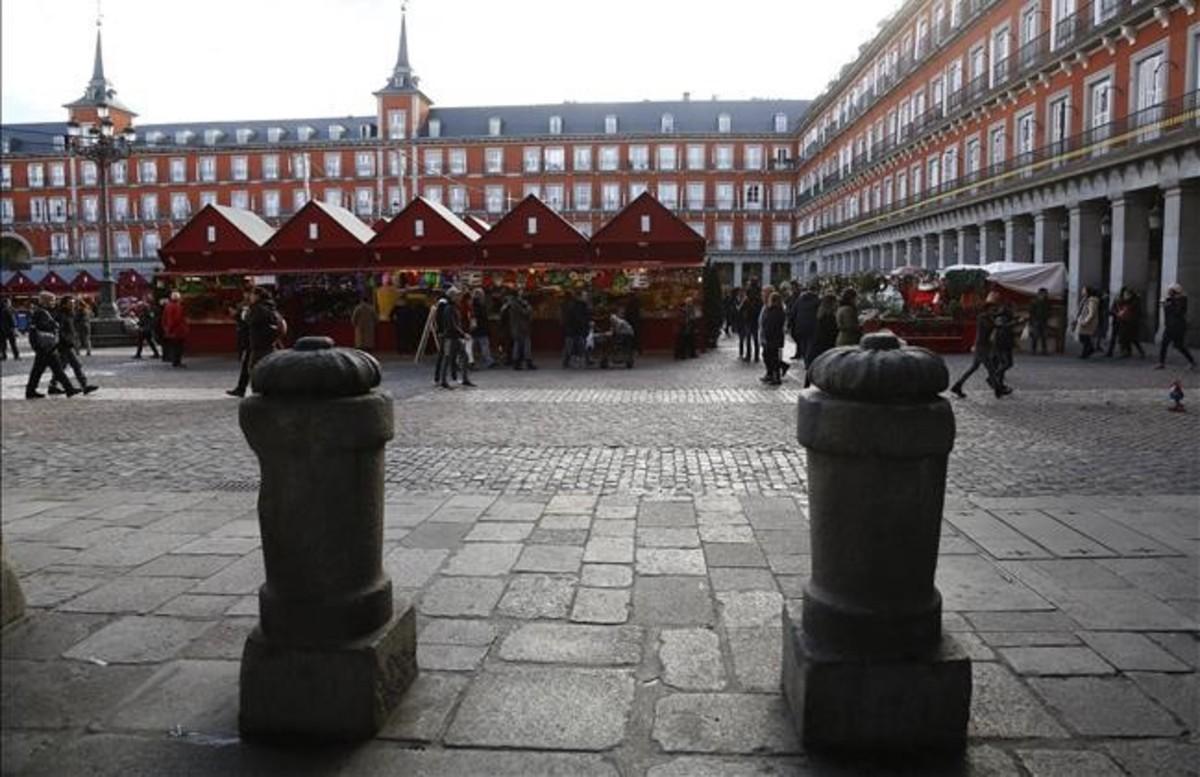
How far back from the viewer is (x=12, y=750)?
179cm

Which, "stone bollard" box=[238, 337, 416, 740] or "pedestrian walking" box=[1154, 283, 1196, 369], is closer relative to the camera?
"stone bollard" box=[238, 337, 416, 740]

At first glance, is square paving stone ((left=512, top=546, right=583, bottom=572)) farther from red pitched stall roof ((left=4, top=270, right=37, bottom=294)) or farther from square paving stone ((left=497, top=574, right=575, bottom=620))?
red pitched stall roof ((left=4, top=270, right=37, bottom=294))

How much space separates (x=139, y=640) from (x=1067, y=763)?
310 centimetres

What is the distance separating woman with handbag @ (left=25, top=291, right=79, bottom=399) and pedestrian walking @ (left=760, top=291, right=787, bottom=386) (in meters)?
9.81

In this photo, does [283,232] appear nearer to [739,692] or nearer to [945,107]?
[739,692]

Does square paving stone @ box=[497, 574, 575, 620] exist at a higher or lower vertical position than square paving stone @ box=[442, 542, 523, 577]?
higher

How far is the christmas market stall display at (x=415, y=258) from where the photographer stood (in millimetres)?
19750

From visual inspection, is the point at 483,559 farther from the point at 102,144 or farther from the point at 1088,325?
the point at 102,144

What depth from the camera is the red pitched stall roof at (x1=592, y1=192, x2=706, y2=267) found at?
19.5m

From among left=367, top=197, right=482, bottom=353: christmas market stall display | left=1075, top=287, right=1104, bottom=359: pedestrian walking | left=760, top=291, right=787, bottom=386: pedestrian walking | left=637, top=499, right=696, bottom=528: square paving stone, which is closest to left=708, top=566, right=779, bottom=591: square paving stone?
left=637, top=499, right=696, bottom=528: square paving stone

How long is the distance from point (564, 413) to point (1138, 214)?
20.1m

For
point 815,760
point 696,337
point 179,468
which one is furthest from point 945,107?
point 815,760

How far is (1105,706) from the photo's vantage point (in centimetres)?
278

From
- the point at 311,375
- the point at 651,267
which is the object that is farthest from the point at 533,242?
the point at 311,375
